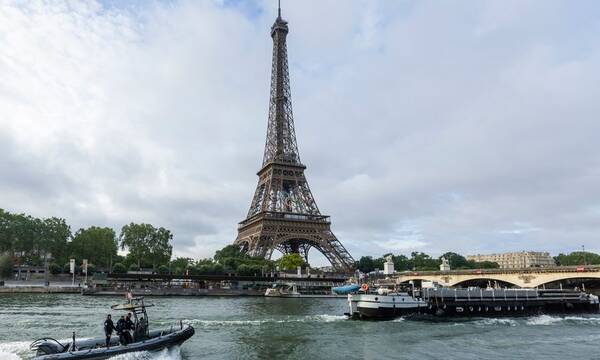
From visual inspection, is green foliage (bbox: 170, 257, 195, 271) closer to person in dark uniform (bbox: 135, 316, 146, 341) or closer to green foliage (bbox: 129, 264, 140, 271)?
green foliage (bbox: 129, 264, 140, 271)

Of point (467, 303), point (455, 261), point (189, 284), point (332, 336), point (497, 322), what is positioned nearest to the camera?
point (332, 336)

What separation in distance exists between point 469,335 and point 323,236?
79221mm

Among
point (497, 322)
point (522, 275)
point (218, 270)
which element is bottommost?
point (497, 322)

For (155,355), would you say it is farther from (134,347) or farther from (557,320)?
(557,320)

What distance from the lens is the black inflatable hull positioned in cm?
2381

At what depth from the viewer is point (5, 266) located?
112 metres

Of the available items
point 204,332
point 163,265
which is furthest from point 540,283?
point 163,265

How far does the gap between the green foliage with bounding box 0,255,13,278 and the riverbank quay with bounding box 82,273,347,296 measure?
87.8 ft

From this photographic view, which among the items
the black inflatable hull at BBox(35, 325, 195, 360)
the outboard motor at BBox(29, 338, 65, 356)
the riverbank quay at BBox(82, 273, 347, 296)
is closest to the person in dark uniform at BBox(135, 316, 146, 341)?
the black inflatable hull at BBox(35, 325, 195, 360)

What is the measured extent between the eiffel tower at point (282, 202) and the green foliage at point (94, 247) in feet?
105

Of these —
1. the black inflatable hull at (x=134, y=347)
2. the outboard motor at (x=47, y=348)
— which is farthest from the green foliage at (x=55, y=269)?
the outboard motor at (x=47, y=348)

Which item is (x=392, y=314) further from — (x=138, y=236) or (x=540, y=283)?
(x=138, y=236)

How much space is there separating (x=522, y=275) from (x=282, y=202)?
60628 mm


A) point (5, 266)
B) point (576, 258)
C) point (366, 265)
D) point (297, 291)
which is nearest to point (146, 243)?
point (5, 266)
